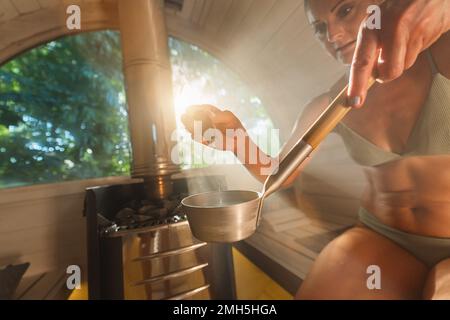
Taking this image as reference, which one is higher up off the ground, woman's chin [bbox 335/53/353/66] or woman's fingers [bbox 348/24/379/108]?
woman's chin [bbox 335/53/353/66]

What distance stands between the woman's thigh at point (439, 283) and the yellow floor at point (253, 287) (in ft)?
2.31

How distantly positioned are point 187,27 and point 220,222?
226cm

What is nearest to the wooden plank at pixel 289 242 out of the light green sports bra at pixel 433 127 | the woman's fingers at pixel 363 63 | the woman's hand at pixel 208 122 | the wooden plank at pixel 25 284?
the light green sports bra at pixel 433 127

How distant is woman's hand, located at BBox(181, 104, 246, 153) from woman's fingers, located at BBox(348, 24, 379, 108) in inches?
13.7

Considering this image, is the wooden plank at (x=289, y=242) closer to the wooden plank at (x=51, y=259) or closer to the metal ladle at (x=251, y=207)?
the metal ladle at (x=251, y=207)

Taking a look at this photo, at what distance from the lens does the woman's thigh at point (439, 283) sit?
2.15 feet

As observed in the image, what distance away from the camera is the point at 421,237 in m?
0.77

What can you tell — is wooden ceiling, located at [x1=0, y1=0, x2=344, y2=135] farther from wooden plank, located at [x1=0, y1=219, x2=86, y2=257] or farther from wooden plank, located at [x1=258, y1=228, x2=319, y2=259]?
wooden plank, located at [x1=0, y1=219, x2=86, y2=257]

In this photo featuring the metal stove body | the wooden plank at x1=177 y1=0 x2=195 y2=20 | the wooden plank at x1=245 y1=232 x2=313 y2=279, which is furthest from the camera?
the wooden plank at x1=177 y1=0 x2=195 y2=20

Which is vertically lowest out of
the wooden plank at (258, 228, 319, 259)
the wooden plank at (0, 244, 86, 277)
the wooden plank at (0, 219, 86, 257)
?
the wooden plank at (0, 244, 86, 277)

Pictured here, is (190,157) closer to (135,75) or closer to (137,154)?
(137,154)

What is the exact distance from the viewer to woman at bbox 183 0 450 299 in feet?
2.23

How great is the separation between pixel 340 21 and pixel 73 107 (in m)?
1.93

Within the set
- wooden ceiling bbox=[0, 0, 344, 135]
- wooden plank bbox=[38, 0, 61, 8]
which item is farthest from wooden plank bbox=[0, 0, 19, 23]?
wooden plank bbox=[38, 0, 61, 8]
